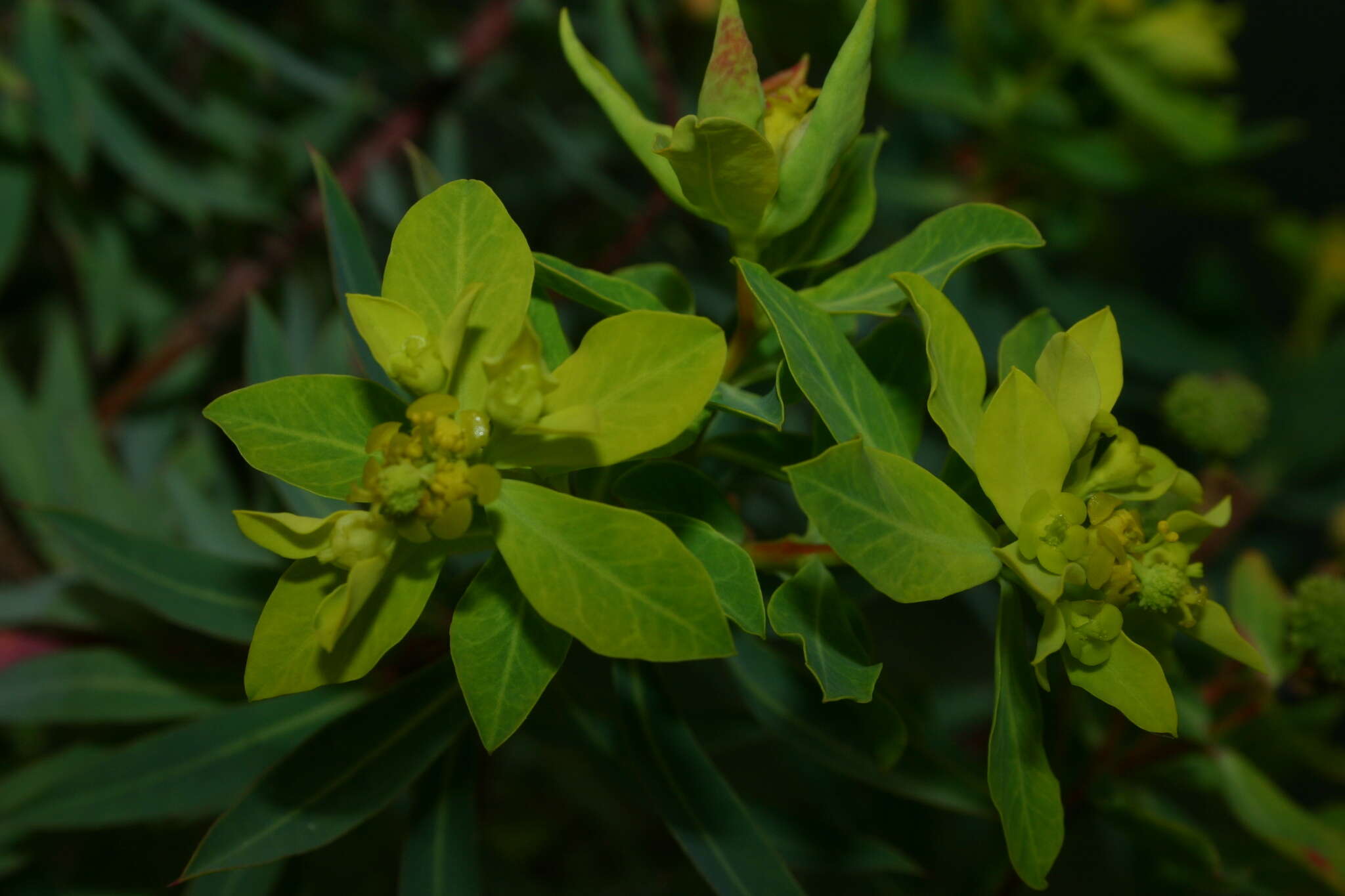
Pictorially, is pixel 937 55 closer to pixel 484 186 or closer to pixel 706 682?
pixel 706 682

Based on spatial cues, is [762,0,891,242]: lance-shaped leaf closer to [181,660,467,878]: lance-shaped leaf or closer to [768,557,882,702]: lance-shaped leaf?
[768,557,882,702]: lance-shaped leaf

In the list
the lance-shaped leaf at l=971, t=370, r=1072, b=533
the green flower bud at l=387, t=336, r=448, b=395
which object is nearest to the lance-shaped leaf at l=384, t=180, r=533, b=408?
the green flower bud at l=387, t=336, r=448, b=395

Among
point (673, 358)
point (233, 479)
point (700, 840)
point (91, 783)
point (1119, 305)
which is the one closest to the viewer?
point (673, 358)

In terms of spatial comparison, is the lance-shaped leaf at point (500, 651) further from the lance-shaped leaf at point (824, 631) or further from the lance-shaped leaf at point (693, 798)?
the lance-shaped leaf at point (693, 798)

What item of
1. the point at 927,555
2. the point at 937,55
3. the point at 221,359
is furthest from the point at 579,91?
the point at 927,555

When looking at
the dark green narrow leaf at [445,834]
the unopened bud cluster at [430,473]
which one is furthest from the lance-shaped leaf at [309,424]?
the dark green narrow leaf at [445,834]
